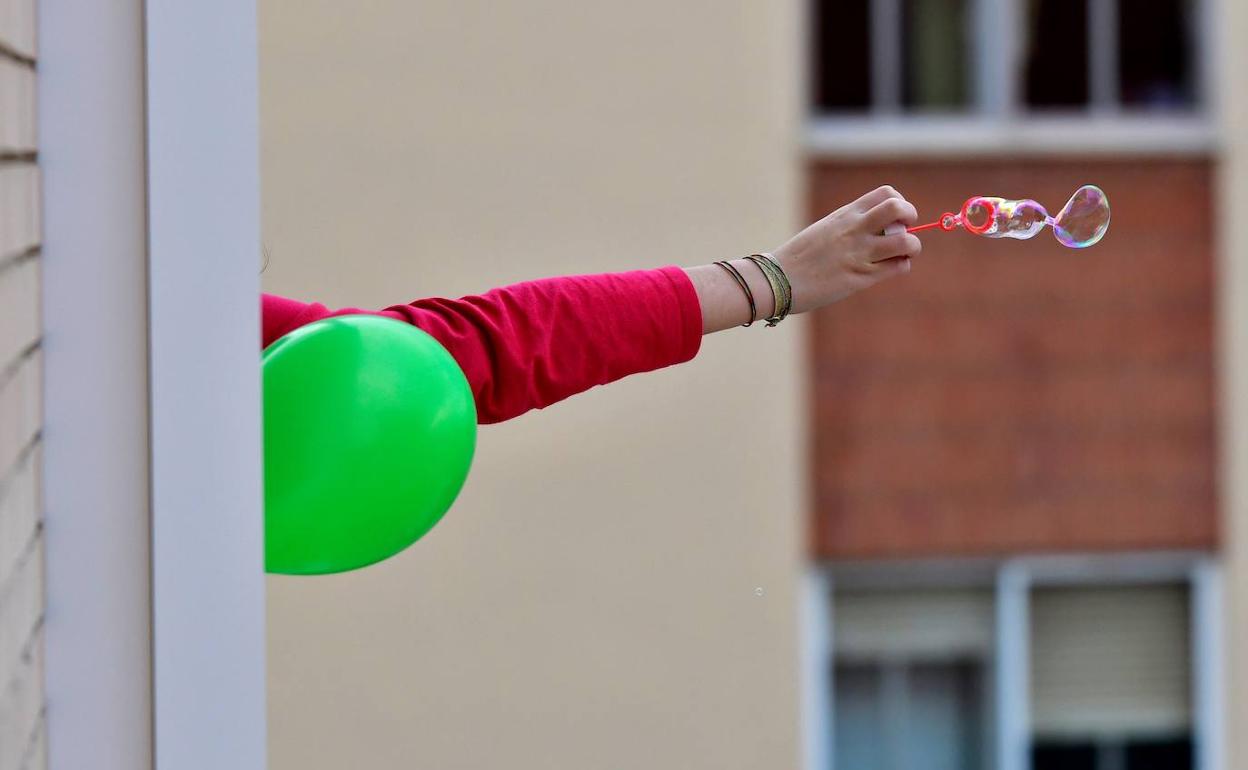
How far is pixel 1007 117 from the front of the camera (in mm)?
3742

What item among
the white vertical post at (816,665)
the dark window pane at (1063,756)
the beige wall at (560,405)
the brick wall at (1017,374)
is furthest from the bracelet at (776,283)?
the dark window pane at (1063,756)

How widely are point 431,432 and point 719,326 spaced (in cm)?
27

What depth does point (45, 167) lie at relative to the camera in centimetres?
99

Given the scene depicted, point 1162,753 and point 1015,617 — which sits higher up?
point 1015,617

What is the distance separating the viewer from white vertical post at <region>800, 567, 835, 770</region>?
3783 mm

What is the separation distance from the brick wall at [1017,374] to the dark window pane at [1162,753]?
579 mm

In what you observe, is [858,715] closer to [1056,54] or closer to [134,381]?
[1056,54]

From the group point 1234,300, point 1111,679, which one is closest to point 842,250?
point 1234,300

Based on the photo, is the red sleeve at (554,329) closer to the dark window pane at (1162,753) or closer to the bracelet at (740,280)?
the bracelet at (740,280)

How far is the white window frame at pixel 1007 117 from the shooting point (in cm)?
367

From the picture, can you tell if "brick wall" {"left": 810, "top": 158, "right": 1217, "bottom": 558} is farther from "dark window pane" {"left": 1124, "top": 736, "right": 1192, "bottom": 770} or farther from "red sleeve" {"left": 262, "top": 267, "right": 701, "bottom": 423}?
"red sleeve" {"left": 262, "top": 267, "right": 701, "bottom": 423}

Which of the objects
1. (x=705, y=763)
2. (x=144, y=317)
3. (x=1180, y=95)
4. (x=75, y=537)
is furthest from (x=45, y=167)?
(x=1180, y=95)

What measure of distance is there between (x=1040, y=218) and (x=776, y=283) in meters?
0.47

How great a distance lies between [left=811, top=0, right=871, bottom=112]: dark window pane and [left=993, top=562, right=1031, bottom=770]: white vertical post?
106 cm
